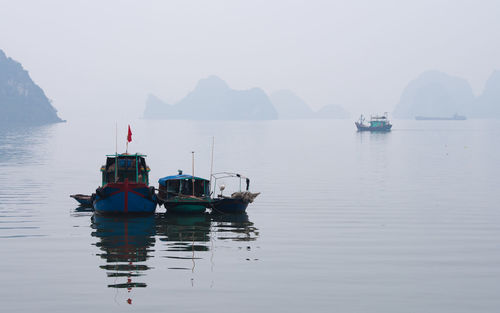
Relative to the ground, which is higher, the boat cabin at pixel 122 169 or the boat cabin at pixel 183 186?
the boat cabin at pixel 122 169

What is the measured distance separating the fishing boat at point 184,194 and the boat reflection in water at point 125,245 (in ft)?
6.35

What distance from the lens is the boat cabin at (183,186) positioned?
4156cm

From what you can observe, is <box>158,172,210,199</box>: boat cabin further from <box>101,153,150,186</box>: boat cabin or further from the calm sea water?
the calm sea water

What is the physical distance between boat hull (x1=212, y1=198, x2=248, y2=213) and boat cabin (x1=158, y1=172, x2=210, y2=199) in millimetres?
1446

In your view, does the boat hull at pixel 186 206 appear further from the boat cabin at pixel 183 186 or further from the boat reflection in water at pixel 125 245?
the boat cabin at pixel 183 186

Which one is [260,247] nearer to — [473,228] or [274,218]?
[274,218]

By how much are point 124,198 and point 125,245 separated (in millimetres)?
9489

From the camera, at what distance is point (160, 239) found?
31141mm

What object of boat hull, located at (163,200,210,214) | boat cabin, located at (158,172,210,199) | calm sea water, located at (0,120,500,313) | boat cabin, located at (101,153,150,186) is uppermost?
boat cabin, located at (101,153,150,186)

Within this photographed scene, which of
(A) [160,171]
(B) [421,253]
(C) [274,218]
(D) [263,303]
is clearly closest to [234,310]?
(D) [263,303]

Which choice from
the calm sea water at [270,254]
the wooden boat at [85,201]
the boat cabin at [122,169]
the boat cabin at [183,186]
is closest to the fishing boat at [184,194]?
the boat cabin at [183,186]

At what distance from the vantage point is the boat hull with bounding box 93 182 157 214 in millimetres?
38094

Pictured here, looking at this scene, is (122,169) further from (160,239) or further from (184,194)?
(160,239)

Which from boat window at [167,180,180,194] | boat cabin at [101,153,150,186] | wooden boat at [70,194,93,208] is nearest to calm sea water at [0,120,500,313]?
wooden boat at [70,194,93,208]
